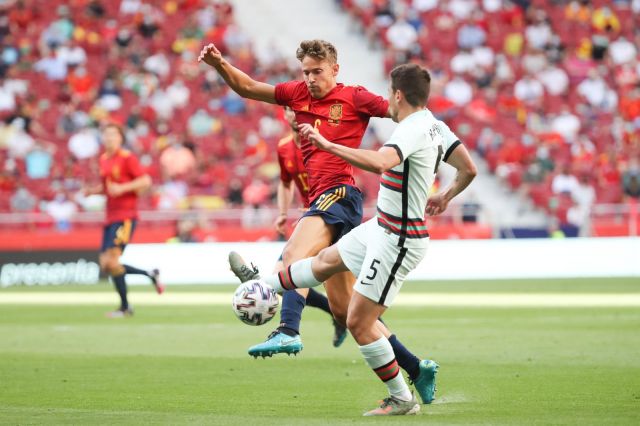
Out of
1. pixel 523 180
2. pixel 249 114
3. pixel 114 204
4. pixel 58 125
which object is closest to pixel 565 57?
pixel 523 180

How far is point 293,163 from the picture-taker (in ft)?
39.4

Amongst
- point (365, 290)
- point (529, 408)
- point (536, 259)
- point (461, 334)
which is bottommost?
point (536, 259)

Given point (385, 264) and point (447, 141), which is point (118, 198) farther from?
point (385, 264)

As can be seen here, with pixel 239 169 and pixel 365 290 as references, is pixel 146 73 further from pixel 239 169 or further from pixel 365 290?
pixel 365 290

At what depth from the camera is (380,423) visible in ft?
24.1

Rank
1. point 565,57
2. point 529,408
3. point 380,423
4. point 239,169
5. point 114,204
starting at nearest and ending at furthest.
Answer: point 380,423 < point 529,408 < point 114,204 < point 239,169 < point 565,57

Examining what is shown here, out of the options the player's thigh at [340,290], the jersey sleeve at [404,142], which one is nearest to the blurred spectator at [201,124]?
the player's thigh at [340,290]

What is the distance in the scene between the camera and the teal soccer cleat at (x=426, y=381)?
27.6 feet

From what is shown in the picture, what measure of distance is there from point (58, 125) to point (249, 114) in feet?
16.3

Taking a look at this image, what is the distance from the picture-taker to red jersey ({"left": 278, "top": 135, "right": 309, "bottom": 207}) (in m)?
11.9

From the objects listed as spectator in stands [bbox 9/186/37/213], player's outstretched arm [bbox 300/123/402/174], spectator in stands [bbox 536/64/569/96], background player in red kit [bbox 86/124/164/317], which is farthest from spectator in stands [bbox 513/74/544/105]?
player's outstretched arm [bbox 300/123/402/174]

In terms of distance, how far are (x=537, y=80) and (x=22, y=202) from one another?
1453cm

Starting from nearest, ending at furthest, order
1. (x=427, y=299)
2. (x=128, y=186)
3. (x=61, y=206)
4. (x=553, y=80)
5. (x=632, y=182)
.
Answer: (x=128, y=186)
(x=427, y=299)
(x=61, y=206)
(x=632, y=182)
(x=553, y=80)

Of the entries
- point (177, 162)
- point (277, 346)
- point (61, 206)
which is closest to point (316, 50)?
point (277, 346)
